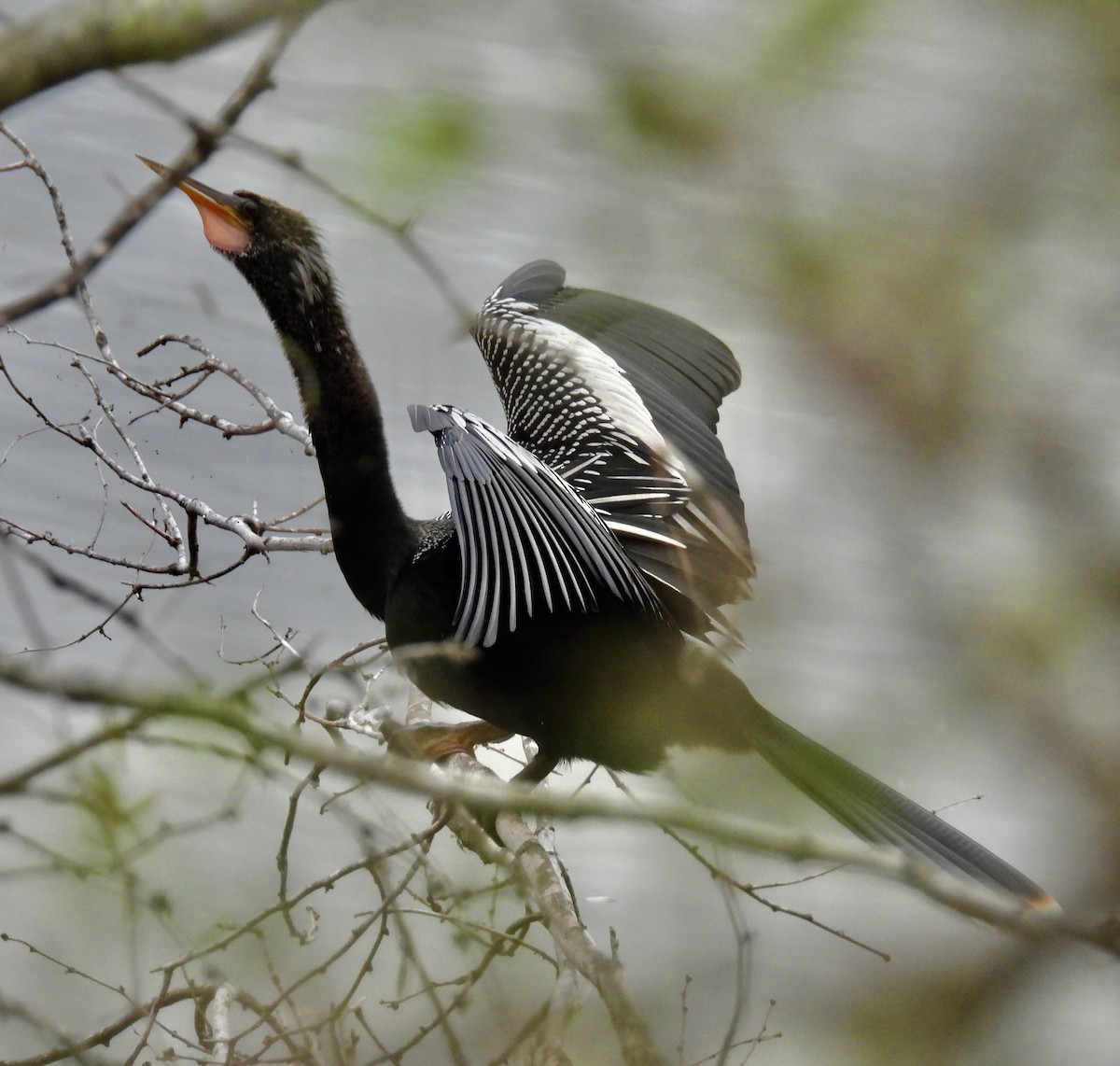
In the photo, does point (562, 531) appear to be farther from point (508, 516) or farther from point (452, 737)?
point (452, 737)

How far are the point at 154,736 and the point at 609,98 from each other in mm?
453

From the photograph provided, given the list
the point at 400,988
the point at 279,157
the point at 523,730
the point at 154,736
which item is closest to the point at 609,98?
the point at 279,157

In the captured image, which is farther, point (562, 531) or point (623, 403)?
point (623, 403)

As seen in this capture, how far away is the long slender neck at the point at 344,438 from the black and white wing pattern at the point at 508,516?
1.47ft

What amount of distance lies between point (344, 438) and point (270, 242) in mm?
350

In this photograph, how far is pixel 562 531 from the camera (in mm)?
1443

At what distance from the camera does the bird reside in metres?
1.43

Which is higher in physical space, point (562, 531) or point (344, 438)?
point (344, 438)

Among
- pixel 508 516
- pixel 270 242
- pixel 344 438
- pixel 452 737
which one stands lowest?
pixel 452 737

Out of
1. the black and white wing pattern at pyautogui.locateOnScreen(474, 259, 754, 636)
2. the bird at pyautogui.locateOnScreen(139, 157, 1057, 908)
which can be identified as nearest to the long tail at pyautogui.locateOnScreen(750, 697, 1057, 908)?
the bird at pyautogui.locateOnScreen(139, 157, 1057, 908)

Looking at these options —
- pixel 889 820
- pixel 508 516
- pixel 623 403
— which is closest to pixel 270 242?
pixel 623 403

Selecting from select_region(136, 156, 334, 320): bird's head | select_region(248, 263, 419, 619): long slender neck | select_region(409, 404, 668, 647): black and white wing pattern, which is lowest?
select_region(409, 404, 668, 647): black and white wing pattern

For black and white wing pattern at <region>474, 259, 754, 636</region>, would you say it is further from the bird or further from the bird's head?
the bird's head

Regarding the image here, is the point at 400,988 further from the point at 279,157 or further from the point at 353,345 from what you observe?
the point at 353,345
